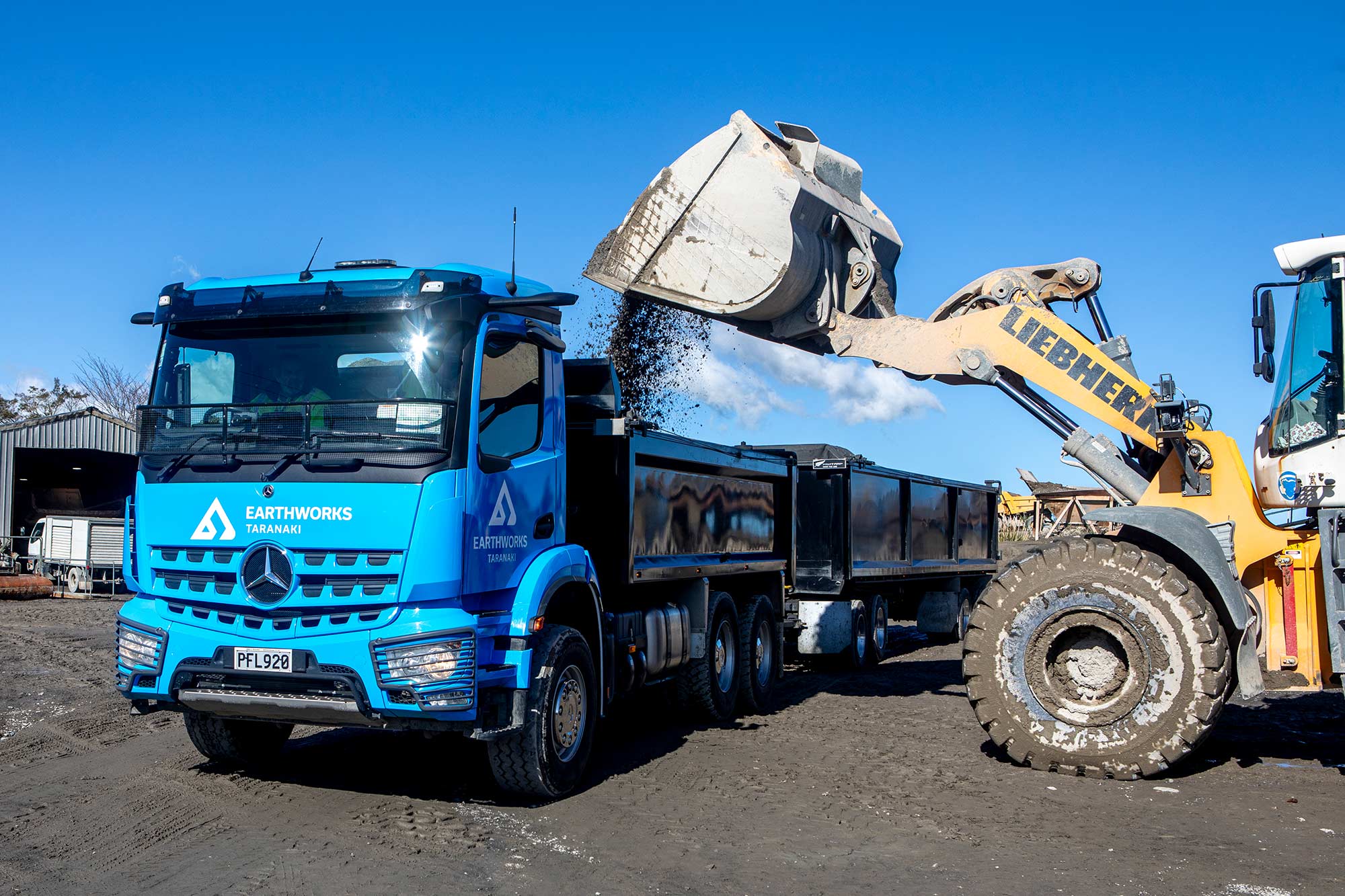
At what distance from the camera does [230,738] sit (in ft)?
23.8

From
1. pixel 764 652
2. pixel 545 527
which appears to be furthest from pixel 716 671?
pixel 545 527

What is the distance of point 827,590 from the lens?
13.9 metres

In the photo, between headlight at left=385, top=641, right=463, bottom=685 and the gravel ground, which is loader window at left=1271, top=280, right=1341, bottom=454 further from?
headlight at left=385, top=641, right=463, bottom=685

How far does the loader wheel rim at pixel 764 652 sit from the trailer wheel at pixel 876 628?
365 centimetres

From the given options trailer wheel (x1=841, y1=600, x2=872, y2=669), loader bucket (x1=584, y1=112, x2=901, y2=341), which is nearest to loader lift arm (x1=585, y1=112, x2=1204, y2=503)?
loader bucket (x1=584, y1=112, x2=901, y2=341)

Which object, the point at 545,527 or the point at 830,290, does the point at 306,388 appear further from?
the point at 830,290

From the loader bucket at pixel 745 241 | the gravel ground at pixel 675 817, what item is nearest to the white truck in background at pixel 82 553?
the gravel ground at pixel 675 817

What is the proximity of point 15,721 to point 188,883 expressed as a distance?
532 centimetres

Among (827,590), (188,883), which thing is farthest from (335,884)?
(827,590)

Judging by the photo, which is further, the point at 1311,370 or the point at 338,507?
the point at 1311,370

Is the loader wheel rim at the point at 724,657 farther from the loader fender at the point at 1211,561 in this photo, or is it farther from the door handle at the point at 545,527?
the loader fender at the point at 1211,561

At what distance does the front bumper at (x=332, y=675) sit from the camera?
6.03 meters

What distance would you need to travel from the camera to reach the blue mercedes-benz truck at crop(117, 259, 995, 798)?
19.9ft

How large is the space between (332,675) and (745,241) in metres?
4.53
